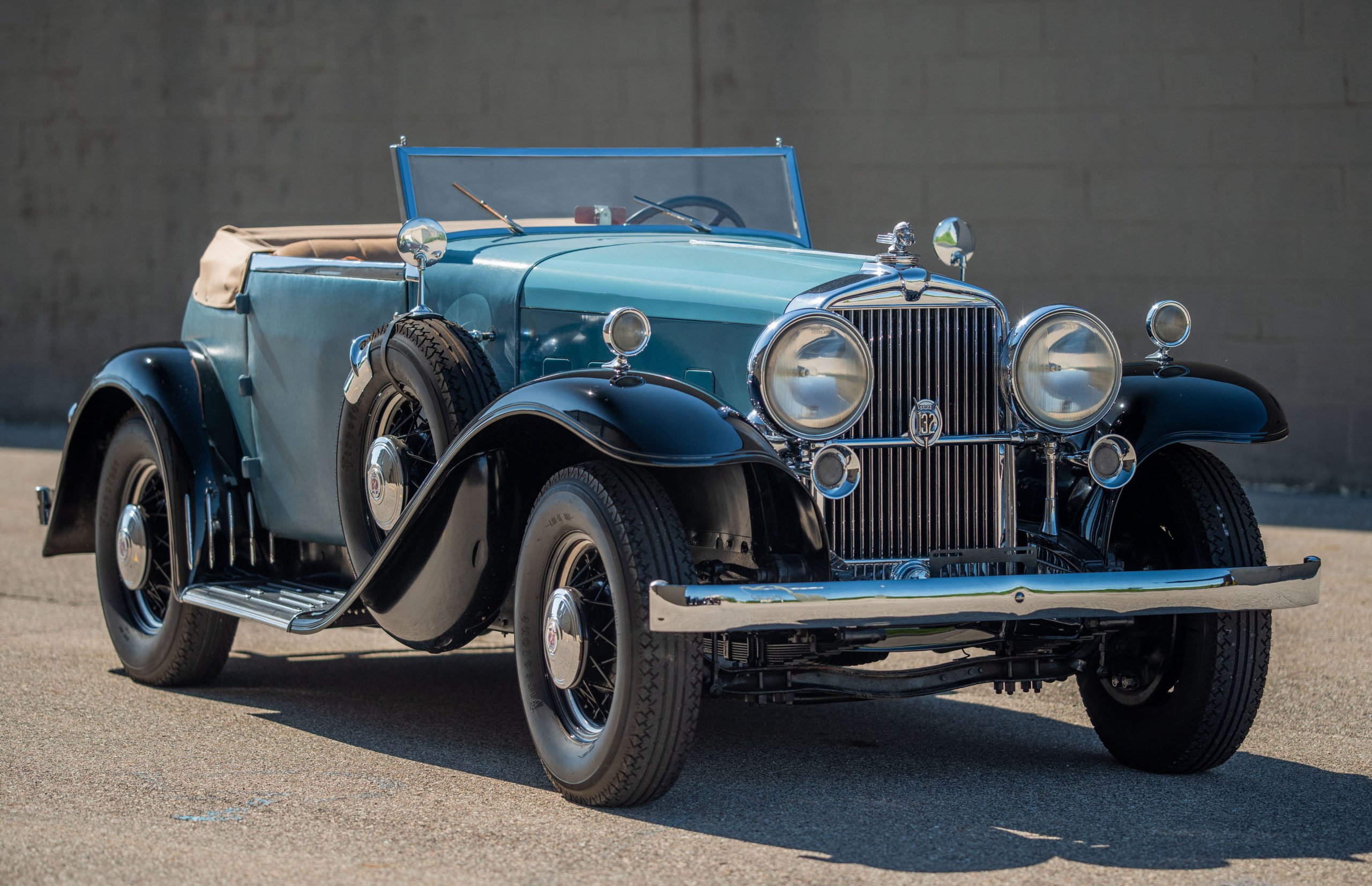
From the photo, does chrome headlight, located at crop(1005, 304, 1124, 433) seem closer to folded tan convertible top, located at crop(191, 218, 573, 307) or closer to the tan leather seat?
folded tan convertible top, located at crop(191, 218, 573, 307)

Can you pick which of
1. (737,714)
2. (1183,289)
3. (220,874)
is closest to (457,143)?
(1183,289)

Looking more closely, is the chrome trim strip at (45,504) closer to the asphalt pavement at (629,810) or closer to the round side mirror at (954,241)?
the asphalt pavement at (629,810)

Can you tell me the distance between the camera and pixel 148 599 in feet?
18.6

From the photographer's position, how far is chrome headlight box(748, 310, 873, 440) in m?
3.88

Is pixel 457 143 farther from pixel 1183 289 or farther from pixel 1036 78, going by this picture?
pixel 1183 289

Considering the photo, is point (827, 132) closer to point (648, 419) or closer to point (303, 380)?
point (303, 380)

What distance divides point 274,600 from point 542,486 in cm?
113

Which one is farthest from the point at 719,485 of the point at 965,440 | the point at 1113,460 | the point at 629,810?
the point at 1113,460

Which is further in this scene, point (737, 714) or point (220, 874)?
point (737, 714)

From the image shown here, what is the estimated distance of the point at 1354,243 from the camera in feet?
29.9

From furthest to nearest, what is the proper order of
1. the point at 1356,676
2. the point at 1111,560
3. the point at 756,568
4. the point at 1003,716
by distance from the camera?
1. the point at 1356,676
2. the point at 1003,716
3. the point at 1111,560
4. the point at 756,568

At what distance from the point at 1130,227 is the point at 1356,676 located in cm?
456

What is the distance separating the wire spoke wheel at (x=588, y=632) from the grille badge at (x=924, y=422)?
789 mm

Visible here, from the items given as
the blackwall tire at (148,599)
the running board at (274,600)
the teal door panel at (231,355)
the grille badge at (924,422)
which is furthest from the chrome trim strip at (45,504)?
the grille badge at (924,422)
